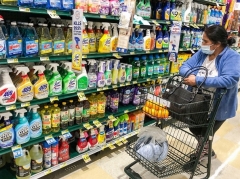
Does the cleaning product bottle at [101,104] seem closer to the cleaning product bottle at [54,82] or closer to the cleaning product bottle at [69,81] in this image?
the cleaning product bottle at [69,81]

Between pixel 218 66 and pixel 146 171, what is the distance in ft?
4.44

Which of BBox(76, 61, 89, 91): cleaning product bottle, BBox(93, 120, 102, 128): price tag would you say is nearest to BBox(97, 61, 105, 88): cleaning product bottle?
BBox(76, 61, 89, 91): cleaning product bottle

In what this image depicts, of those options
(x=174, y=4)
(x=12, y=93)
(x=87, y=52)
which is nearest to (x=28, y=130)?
(x=12, y=93)

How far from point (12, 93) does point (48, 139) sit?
0.57 metres

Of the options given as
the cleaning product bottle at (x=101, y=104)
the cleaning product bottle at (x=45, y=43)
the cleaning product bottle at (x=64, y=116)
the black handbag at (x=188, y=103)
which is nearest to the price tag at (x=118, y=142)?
the cleaning product bottle at (x=101, y=104)

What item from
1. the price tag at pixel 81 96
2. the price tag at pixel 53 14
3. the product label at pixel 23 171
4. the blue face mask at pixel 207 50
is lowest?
the product label at pixel 23 171

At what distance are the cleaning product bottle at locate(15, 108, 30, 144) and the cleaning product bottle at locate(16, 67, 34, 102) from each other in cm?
13

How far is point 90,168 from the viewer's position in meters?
2.61

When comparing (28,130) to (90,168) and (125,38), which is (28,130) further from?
(125,38)

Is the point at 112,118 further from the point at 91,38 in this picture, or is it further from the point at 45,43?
the point at 45,43

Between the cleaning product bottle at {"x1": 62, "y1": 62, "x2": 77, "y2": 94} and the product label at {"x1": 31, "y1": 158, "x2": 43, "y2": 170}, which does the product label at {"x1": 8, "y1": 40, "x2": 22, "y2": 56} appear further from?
the product label at {"x1": 31, "y1": 158, "x2": 43, "y2": 170}

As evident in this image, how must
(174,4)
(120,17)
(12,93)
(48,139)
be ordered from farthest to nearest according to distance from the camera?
(174,4) → (120,17) → (48,139) → (12,93)

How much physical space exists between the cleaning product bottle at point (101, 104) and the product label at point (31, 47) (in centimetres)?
94

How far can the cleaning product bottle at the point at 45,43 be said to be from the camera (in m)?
1.93
